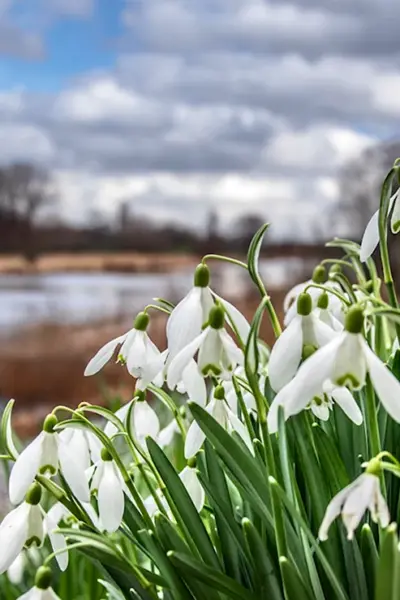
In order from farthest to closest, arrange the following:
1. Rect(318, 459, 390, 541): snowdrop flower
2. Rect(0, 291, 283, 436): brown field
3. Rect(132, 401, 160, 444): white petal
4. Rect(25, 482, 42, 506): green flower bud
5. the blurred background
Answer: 1. Rect(0, 291, 283, 436): brown field
2. the blurred background
3. Rect(132, 401, 160, 444): white petal
4. Rect(25, 482, 42, 506): green flower bud
5. Rect(318, 459, 390, 541): snowdrop flower

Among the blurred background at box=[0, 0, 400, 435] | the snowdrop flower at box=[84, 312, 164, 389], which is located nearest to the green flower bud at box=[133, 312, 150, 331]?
the snowdrop flower at box=[84, 312, 164, 389]

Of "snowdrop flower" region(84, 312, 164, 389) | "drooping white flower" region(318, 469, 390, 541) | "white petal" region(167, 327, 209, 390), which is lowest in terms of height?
"drooping white flower" region(318, 469, 390, 541)

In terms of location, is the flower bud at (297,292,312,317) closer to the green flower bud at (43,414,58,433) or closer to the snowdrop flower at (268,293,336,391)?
the snowdrop flower at (268,293,336,391)

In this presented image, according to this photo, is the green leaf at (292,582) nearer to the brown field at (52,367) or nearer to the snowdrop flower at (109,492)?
the snowdrop flower at (109,492)

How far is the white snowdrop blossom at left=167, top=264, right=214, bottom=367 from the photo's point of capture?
448 mm

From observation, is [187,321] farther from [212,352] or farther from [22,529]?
[22,529]

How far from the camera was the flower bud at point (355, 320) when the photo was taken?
361mm

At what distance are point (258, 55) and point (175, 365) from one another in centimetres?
126

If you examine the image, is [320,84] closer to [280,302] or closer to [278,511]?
[280,302]

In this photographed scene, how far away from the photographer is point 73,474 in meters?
0.44

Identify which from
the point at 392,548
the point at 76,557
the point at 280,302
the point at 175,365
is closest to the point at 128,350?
the point at 175,365

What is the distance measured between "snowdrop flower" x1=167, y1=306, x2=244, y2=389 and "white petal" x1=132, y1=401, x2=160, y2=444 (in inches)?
5.8

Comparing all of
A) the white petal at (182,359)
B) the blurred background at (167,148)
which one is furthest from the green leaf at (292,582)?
the blurred background at (167,148)

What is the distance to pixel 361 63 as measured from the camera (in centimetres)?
158
